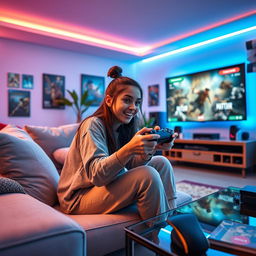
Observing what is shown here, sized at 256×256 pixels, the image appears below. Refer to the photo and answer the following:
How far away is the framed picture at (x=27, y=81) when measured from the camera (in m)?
3.96

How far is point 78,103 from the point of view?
4.53 m

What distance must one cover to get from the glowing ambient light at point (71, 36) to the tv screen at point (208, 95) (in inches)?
36.9

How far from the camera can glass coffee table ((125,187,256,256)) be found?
621 millimetres

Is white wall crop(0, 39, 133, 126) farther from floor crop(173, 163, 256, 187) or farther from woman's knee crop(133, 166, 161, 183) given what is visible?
woman's knee crop(133, 166, 161, 183)

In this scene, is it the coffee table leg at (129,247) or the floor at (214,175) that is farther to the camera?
the floor at (214,175)

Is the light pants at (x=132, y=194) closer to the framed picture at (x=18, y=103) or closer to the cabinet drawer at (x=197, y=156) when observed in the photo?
the cabinet drawer at (x=197, y=156)

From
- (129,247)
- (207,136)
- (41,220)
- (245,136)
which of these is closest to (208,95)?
(207,136)

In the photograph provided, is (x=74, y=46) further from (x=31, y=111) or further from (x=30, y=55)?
(x=31, y=111)

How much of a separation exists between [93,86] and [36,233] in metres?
4.39

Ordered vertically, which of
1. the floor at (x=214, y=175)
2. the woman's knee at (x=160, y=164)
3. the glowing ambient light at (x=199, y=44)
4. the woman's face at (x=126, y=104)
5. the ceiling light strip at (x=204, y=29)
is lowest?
the floor at (x=214, y=175)

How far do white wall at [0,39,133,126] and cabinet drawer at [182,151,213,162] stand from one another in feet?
7.19

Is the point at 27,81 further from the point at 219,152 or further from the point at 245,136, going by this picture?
the point at 245,136

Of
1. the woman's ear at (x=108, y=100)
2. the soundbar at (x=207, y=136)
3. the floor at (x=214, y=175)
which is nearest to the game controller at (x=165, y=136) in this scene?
the woman's ear at (x=108, y=100)

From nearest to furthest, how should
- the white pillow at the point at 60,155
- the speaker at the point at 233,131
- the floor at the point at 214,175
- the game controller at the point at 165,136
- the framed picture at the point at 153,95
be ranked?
1. the game controller at the point at 165,136
2. the white pillow at the point at 60,155
3. the floor at the point at 214,175
4. the speaker at the point at 233,131
5. the framed picture at the point at 153,95
